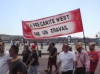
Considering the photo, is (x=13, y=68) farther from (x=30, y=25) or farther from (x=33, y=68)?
(x=30, y=25)

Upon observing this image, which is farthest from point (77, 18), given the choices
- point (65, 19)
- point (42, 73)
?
point (42, 73)

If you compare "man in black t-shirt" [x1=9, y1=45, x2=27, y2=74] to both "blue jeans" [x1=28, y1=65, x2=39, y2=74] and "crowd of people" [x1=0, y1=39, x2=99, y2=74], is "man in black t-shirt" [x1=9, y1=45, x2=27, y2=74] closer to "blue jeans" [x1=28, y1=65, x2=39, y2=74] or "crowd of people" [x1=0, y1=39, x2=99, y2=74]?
"crowd of people" [x1=0, y1=39, x2=99, y2=74]

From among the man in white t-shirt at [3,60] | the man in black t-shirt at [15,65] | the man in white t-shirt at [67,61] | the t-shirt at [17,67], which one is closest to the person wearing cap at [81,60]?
the man in white t-shirt at [67,61]

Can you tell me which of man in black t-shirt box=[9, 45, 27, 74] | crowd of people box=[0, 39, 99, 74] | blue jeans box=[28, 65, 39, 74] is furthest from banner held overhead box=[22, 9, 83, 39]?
man in black t-shirt box=[9, 45, 27, 74]

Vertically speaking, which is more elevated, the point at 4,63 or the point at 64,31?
the point at 64,31

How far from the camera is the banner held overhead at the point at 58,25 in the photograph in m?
11.0

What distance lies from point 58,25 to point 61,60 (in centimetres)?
263

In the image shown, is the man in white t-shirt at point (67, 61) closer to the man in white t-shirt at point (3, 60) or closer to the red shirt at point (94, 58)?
the red shirt at point (94, 58)

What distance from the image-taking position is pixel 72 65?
8836 mm

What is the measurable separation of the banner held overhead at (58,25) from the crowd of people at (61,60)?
0.83 meters

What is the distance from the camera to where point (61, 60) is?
8.87 m

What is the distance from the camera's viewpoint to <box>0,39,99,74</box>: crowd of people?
571 centimetres

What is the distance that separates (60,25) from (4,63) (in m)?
5.15

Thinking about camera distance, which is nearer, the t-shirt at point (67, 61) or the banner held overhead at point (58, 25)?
the t-shirt at point (67, 61)
